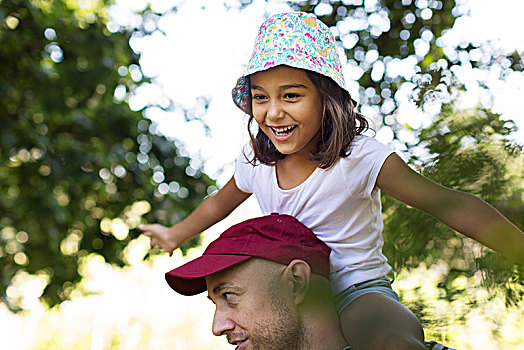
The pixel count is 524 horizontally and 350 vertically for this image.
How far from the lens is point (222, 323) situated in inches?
54.2

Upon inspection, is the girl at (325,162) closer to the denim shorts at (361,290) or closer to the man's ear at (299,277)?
the denim shorts at (361,290)

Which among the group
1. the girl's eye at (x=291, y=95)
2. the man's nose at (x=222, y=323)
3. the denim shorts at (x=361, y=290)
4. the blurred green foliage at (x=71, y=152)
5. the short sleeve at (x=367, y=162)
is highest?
the girl's eye at (x=291, y=95)

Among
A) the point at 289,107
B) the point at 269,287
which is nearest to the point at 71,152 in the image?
the point at 289,107

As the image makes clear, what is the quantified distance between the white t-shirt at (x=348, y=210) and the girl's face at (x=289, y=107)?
12 cm

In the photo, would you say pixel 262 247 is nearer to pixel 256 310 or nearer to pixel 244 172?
pixel 256 310

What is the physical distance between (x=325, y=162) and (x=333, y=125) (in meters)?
0.11

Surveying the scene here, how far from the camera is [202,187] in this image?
16.5 feet

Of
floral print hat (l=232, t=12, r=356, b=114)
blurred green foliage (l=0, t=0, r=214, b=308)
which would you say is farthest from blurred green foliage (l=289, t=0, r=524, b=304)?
blurred green foliage (l=0, t=0, r=214, b=308)

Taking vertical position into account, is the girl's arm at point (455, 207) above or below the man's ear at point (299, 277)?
above

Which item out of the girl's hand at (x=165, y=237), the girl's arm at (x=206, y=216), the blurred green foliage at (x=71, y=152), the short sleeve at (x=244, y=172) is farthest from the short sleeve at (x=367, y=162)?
the blurred green foliage at (x=71, y=152)

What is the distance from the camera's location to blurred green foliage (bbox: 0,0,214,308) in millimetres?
4562

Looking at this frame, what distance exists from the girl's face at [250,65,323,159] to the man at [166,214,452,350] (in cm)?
30

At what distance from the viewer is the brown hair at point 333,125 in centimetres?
165

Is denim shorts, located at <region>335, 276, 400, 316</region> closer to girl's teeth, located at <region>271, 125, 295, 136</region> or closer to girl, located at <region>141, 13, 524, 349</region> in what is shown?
girl, located at <region>141, 13, 524, 349</region>
